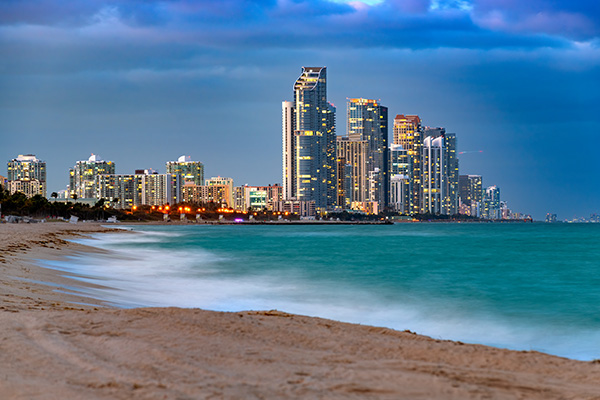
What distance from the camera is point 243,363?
790 centimetres

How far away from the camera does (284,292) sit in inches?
1017

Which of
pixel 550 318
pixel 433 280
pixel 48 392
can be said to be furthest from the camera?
pixel 433 280

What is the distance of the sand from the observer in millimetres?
6605

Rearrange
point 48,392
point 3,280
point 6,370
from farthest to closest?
1. point 3,280
2. point 6,370
3. point 48,392

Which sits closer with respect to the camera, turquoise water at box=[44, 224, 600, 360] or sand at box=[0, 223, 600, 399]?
sand at box=[0, 223, 600, 399]

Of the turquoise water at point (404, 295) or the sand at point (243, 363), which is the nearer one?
the sand at point (243, 363)

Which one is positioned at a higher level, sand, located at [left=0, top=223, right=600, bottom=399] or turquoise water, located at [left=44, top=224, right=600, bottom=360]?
sand, located at [left=0, top=223, right=600, bottom=399]

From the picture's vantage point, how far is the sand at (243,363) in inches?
260

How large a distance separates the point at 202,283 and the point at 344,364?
69.1 ft

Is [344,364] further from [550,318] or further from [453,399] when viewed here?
[550,318]

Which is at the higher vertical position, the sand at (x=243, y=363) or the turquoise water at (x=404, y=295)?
the sand at (x=243, y=363)

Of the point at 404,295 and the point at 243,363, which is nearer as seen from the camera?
the point at 243,363

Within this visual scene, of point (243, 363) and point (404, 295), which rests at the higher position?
point (243, 363)

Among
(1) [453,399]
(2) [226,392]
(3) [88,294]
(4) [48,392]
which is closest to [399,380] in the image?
(1) [453,399]
